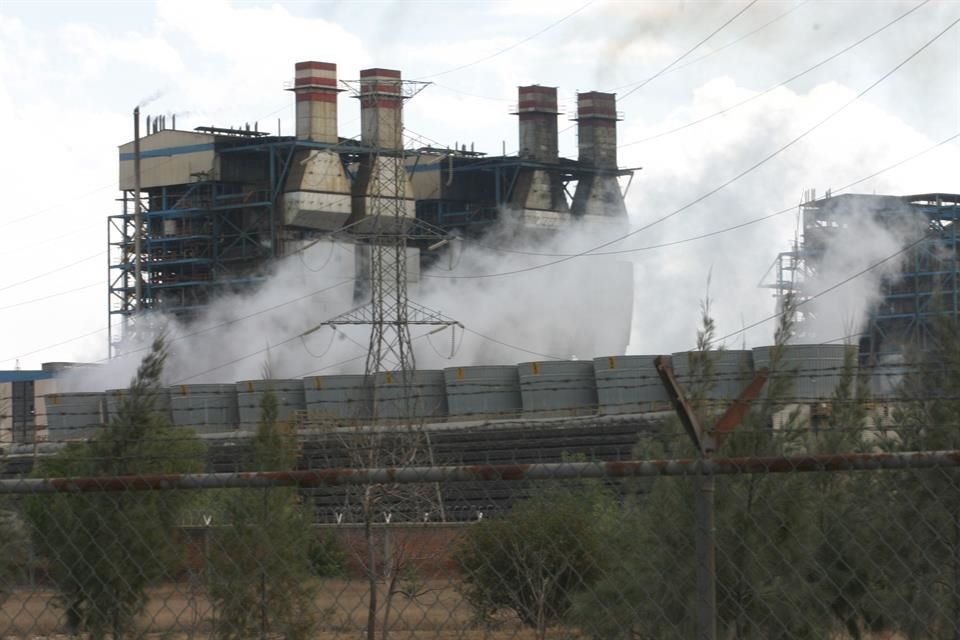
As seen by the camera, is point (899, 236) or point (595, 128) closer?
point (899, 236)

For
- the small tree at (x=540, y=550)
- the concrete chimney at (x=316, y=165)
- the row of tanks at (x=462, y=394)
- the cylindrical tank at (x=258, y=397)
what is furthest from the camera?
the concrete chimney at (x=316, y=165)

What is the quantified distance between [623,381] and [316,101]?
2141 cm

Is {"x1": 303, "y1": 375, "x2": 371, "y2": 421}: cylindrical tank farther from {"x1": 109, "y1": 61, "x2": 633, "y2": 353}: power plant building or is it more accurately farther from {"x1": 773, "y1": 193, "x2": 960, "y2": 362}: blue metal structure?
{"x1": 773, "y1": 193, "x2": 960, "y2": 362}: blue metal structure

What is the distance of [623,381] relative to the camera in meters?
42.8

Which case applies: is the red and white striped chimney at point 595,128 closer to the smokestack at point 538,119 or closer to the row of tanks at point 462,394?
the smokestack at point 538,119

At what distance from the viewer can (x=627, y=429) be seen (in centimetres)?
3769

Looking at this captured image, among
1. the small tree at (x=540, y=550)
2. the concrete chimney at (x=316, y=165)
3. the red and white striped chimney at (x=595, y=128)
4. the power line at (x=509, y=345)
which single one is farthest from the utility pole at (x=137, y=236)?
the small tree at (x=540, y=550)

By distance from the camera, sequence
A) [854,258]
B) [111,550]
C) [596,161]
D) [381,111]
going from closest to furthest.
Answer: [111,550], [381,111], [854,258], [596,161]

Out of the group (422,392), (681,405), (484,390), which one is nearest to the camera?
(681,405)

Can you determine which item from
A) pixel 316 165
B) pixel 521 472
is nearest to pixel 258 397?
pixel 316 165

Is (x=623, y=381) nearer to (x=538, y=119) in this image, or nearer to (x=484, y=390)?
(x=484, y=390)

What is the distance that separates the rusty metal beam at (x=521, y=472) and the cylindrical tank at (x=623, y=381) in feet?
119

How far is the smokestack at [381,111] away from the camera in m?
53.9

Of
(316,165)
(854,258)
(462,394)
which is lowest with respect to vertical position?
(462,394)
